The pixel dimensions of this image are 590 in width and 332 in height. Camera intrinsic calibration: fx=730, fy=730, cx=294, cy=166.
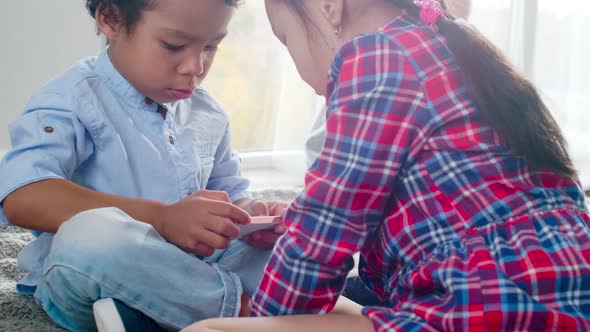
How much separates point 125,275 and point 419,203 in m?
0.35

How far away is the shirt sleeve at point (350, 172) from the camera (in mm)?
735

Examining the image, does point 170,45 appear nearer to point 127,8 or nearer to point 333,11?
point 127,8

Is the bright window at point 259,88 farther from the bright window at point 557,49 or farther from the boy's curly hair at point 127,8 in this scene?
the boy's curly hair at point 127,8

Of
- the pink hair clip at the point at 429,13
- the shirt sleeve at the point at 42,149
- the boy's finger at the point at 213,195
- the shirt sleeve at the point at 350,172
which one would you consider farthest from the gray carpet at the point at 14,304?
the pink hair clip at the point at 429,13

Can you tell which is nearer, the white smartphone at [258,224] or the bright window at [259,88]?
the white smartphone at [258,224]

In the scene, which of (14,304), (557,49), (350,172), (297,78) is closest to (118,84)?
(14,304)

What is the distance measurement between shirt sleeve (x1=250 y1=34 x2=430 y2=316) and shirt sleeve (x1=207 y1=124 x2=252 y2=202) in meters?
0.47

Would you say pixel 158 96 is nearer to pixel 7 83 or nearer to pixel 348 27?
pixel 348 27

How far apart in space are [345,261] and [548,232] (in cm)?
20

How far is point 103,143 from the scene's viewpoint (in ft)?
3.34

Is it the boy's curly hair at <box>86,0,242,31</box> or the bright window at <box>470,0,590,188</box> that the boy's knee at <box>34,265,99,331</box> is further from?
the bright window at <box>470,0,590,188</box>

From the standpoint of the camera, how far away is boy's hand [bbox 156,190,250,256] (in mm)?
875

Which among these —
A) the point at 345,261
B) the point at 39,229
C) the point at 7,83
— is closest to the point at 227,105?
the point at 7,83

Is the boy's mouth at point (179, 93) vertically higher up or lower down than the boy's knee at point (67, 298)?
higher up
